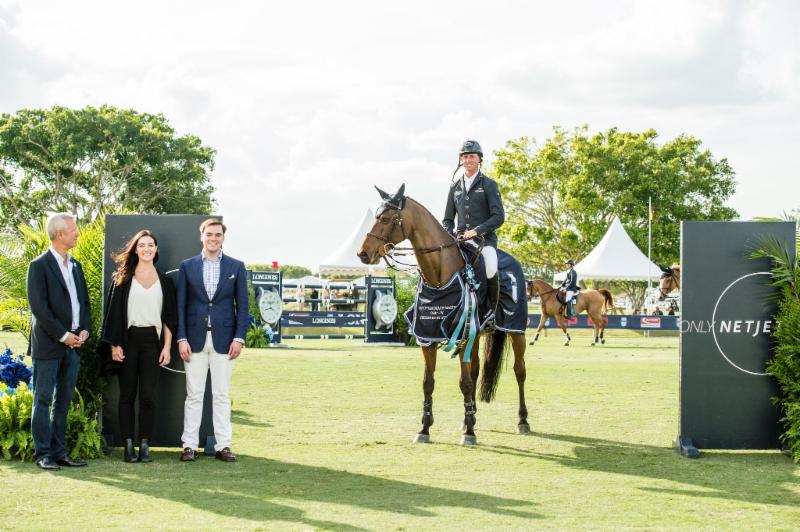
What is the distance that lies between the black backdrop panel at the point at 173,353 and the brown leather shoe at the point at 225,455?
44 cm

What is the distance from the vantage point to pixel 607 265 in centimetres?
3553

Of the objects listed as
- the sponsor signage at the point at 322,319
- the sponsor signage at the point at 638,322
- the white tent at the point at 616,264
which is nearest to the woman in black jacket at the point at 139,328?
the sponsor signage at the point at 322,319

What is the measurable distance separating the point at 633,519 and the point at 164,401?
4267 millimetres

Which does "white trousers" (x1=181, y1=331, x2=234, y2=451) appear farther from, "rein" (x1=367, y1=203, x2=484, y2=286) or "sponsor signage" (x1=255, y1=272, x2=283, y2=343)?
"sponsor signage" (x1=255, y1=272, x2=283, y2=343)

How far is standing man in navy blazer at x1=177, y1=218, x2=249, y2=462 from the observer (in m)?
7.46

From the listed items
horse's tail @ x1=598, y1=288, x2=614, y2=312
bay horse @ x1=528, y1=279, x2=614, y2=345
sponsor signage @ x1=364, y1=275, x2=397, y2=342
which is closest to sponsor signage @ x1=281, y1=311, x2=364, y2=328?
sponsor signage @ x1=364, y1=275, x2=397, y2=342

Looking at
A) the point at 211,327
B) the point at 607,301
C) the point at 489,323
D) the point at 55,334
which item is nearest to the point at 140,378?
the point at 211,327

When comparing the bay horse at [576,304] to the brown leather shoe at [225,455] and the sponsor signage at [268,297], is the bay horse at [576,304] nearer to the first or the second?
the sponsor signage at [268,297]

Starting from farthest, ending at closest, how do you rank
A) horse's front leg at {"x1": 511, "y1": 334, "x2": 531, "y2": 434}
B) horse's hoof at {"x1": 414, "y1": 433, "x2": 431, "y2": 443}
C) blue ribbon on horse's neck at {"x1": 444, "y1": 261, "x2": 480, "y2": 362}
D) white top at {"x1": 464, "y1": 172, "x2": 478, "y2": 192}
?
horse's front leg at {"x1": 511, "y1": 334, "x2": 531, "y2": 434}, white top at {"x1": 464, "y1": 172, "x2": 478, "y2": 192}, horse's hoof at {"x1": 414, "y1": 433, "x2": 431, "y2": 443}, blue ribbon on horse's neck at {"x1": 444, "y1": 261, "x2": 480, "y2": 362}

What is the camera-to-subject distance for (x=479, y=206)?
28.9 feet

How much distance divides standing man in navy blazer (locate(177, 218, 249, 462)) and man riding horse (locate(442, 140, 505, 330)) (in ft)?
7.79

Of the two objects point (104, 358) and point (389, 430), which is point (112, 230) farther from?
point (389, 430)

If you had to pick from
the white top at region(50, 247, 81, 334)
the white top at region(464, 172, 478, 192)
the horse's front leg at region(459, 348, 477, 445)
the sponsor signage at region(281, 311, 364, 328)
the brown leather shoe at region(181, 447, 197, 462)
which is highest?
the white top at region(464, 172, 478, 192)

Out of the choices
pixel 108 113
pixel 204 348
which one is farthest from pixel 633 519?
pixel 108 113
